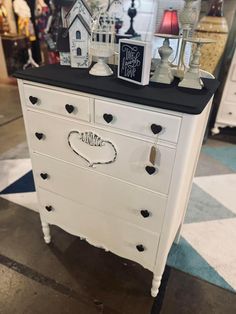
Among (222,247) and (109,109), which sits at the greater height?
(109,109)

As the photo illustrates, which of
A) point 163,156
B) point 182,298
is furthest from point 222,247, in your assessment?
point 163,156

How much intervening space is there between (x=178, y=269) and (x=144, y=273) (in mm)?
198

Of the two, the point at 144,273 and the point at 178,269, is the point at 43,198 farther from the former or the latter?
the point at 178,269

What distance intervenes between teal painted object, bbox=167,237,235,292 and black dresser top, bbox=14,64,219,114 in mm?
1008

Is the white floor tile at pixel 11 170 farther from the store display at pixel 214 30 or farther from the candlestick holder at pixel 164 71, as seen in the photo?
the store display at pixel 214 30

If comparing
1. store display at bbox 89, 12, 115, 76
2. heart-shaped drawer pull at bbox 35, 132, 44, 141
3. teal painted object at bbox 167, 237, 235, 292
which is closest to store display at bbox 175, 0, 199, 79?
store display at bbox 89, 12, 115, 76

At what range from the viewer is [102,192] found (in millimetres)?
1143

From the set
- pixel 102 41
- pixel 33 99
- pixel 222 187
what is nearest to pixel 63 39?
pixel 102 41

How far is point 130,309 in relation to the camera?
124 cm

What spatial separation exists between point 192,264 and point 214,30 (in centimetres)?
209

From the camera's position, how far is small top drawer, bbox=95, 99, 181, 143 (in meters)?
0.86

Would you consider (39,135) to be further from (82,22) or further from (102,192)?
(82,22)

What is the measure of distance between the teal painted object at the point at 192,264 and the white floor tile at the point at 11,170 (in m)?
1.40

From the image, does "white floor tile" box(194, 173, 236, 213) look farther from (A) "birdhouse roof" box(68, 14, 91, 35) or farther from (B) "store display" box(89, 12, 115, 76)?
(A) "birdhouse roof" box(68, 14, 91, 35)
